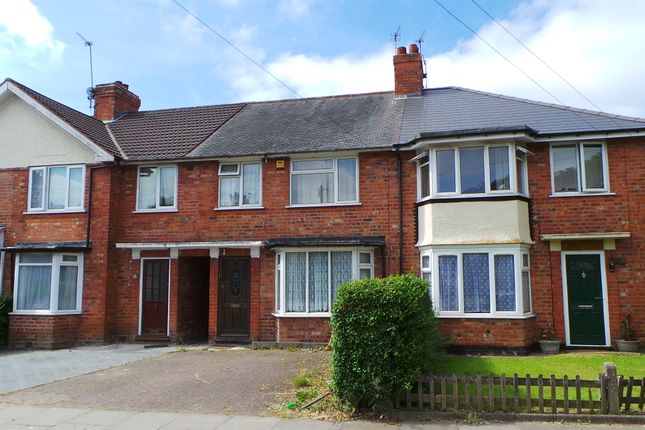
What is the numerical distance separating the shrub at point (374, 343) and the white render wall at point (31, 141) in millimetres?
11219

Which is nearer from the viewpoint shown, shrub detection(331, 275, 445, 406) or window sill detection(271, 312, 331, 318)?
shrub detection(331, 275, 445, 406)

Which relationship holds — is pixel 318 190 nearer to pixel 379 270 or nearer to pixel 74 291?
pixel 379 270

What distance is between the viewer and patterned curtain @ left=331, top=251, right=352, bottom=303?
1394 centimetres

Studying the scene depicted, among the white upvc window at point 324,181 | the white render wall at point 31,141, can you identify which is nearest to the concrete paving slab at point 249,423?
the white upvc window at point 324,181

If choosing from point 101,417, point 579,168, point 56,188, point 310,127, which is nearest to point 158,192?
point 56,188

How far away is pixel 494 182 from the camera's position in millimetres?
12859

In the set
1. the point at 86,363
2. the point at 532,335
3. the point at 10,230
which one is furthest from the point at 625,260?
the point at 10,230

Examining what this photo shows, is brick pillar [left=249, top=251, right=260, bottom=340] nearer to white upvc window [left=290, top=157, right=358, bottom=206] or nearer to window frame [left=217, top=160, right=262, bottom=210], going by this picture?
window frame [left=217, top=160, right=262, bottom=210]

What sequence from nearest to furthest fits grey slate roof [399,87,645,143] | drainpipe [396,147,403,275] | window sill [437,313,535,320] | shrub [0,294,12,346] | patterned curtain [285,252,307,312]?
window sill [437,313,535,320] < grey slate roof [399,87,645,143] < drainpipe [396,147,403,275] < patterned curtain [285,252,307,312] < shrub [0,294,12,346]

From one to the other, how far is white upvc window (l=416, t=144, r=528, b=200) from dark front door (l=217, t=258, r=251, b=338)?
5712 millimetres

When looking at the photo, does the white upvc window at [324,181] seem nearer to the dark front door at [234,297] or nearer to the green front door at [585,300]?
the dark front door at [234,297]

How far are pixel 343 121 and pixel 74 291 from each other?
373 inches

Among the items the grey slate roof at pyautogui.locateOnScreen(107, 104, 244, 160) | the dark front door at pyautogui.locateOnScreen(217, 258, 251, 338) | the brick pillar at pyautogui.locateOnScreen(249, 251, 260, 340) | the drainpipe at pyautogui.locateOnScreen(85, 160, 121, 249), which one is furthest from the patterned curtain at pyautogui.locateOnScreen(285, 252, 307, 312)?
the drainpipe at pyautogui.locateOnScreen(85, 160, 121, 249)

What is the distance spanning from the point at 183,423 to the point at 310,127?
10.7 meters
